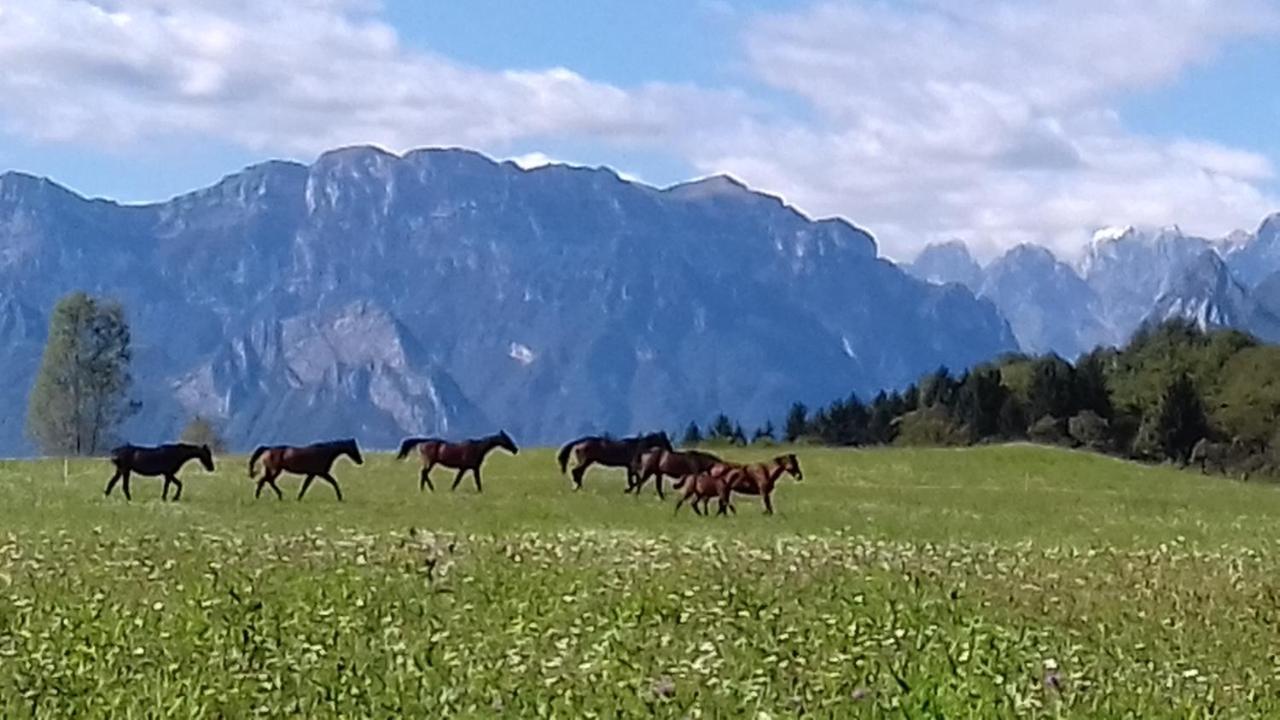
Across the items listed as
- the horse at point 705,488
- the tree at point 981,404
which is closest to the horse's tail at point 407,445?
the horse at point 705,488

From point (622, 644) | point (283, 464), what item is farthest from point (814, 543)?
point (283, 464)

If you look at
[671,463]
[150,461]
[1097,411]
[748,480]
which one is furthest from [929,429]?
[150,461]

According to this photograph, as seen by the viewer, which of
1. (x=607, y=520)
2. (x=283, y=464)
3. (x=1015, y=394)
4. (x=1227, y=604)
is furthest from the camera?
(x=1015, y=394)

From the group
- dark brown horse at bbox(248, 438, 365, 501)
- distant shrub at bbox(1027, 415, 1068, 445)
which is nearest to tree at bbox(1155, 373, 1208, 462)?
distant shrub at bbox(1027, 415, 1068, 445)

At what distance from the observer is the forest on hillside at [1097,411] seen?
380 ft

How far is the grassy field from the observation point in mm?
12539

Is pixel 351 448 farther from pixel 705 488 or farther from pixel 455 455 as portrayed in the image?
pixel 705 488

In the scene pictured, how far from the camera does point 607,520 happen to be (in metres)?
32.6

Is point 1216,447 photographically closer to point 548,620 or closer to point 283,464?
point 283,464

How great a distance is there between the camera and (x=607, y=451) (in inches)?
1743

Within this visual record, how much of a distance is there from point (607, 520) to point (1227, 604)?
1531 cm

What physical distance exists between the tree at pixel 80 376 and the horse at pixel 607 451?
7226cm

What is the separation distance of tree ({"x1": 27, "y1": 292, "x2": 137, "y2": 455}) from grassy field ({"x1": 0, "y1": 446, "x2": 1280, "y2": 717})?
81483 mm

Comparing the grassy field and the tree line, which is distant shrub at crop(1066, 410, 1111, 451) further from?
the grassy field
